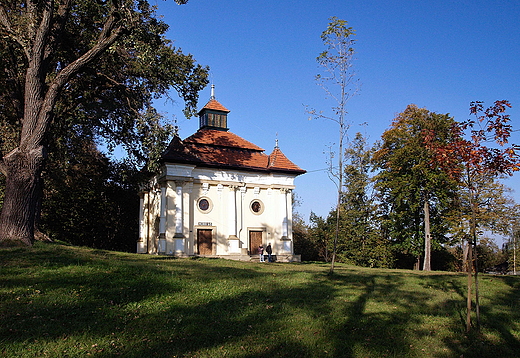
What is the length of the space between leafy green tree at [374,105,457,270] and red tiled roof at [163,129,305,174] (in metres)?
7.64

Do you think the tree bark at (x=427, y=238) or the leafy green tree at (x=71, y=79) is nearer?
the leafy green tree at (x=71, y=79)

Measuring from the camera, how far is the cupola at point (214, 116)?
3466cm

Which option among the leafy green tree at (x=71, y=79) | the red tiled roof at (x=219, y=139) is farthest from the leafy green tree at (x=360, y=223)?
the leafy green tree at (x=71, y=79)

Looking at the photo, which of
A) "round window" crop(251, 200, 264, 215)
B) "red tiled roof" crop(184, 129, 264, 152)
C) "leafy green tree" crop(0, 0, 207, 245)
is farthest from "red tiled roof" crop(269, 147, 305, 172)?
"leafy green tree" crop(0, 0, 207, 245)

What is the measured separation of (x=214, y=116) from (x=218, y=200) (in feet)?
28.3

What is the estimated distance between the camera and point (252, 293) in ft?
33.8

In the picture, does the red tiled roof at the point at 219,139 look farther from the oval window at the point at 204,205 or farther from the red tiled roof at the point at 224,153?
the oval window at the point at 204,205

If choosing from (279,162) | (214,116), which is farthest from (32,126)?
(214,116)

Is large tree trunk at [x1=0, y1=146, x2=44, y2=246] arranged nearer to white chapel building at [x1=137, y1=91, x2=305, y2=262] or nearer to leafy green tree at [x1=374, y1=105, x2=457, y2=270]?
white chapel building at [x1=137, y1=91, x2=305, y2=262]

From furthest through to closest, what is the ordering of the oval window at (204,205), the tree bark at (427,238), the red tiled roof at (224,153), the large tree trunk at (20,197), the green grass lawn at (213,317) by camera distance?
the tree bark at (427,238)
the oval window at (204,205)
the red tiled roof at (224,153)
the large tree trunk at (20,197)
the green grass lawn at (213,317)

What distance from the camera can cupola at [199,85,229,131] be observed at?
34656mm

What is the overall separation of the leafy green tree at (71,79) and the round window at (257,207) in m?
11.8

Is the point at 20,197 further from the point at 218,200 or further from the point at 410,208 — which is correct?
the point at 410,208

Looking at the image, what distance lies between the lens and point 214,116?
3494 cm
